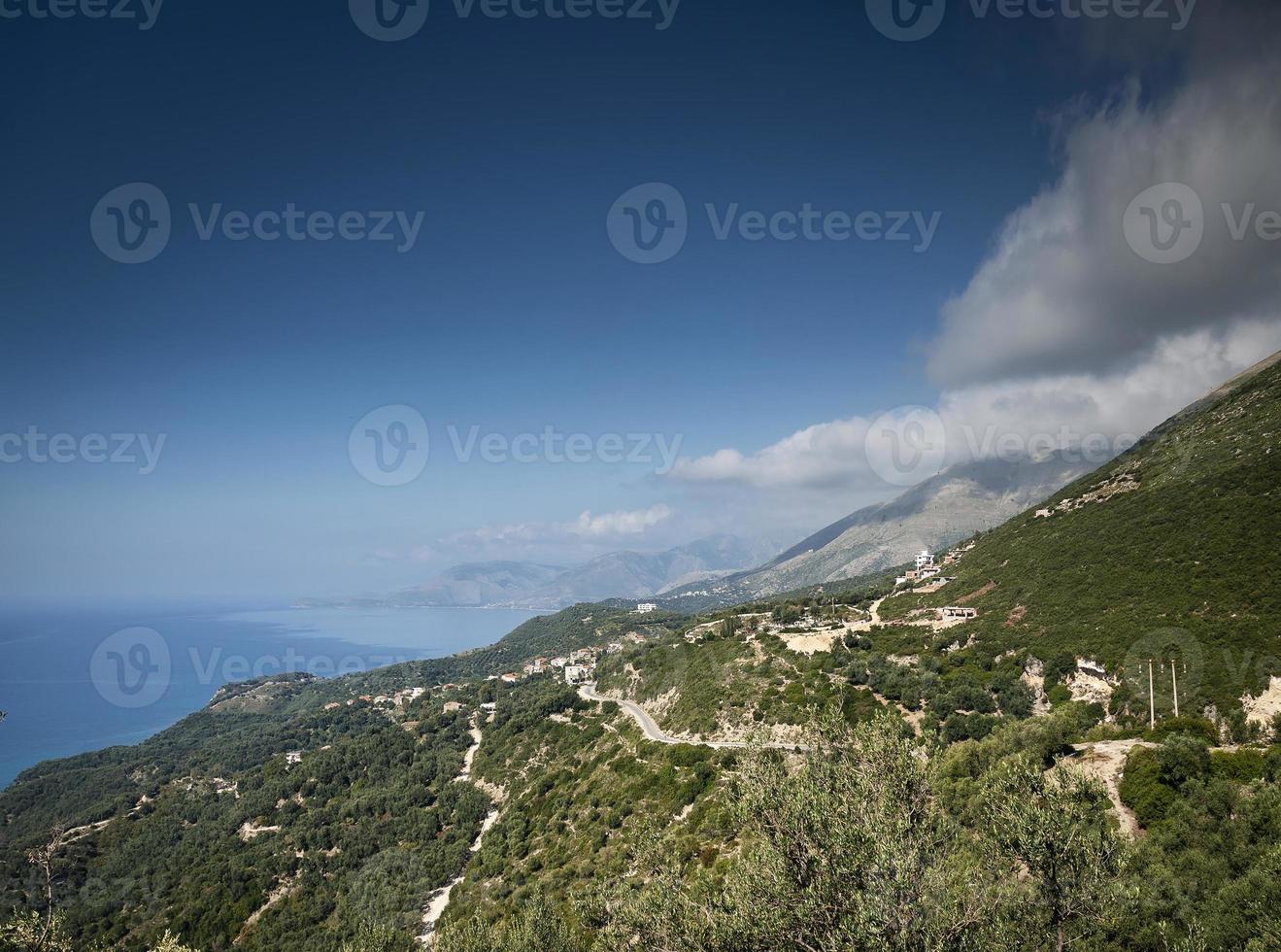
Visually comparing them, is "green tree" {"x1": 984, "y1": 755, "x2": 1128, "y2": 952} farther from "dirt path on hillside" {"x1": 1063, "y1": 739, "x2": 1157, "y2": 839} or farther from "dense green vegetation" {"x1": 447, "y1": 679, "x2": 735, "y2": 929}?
"dense green vegetation" {"x1": 447, "y1": 679, "x2": 735, "y2": 929}

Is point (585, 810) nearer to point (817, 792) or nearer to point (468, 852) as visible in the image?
point (468, 852)

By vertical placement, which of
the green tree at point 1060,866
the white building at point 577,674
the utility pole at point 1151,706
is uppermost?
the green tree at point 1060,866

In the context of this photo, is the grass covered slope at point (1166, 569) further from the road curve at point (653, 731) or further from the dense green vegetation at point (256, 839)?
the dense green vegetation at point (256, 839)

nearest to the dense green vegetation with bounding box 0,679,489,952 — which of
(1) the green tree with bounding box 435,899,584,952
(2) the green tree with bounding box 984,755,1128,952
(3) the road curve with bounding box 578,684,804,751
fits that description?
(1) the green tree with bounding box 435,899,584,952

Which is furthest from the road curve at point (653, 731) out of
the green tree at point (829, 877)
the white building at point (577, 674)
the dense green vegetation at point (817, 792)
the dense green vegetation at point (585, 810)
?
the green tree at point (829, 877)

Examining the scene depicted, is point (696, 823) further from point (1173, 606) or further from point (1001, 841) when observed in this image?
point (1173, 606)
